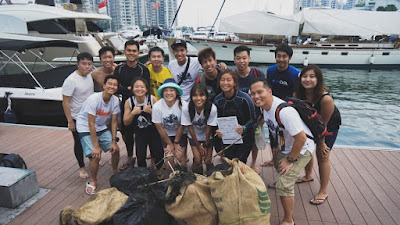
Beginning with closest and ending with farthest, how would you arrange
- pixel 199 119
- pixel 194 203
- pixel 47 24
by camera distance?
pixel 194 203 < pixel 199 119 < pixel 47 24

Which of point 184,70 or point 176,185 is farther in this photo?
point 184,70

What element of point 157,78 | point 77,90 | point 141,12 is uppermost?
point 141,12

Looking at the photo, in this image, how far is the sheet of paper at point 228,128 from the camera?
2.96 meters

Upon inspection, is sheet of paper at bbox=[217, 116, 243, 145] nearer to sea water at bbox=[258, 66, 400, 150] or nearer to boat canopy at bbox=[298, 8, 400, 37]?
sea water at bbox=[258, 66, 400, 150]

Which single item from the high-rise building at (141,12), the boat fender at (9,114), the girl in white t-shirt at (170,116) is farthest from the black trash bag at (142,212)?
the high-rise building at (141,12)

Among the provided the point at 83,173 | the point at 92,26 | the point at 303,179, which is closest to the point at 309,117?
the point at 303,179

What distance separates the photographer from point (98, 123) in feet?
10.7

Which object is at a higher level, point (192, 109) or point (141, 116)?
point (192, 109)

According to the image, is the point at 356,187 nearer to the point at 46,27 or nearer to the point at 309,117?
the point at 309,117

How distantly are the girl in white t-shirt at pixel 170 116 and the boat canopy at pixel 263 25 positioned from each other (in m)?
18.7

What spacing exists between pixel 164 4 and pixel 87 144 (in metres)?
99.9

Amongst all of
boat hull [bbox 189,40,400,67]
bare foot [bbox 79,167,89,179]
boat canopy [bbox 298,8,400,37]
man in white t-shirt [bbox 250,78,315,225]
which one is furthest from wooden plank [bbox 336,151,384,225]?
boat canopy [bbox 298,8,400,37]

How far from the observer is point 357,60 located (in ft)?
68.2

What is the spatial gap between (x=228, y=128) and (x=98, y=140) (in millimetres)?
1675
